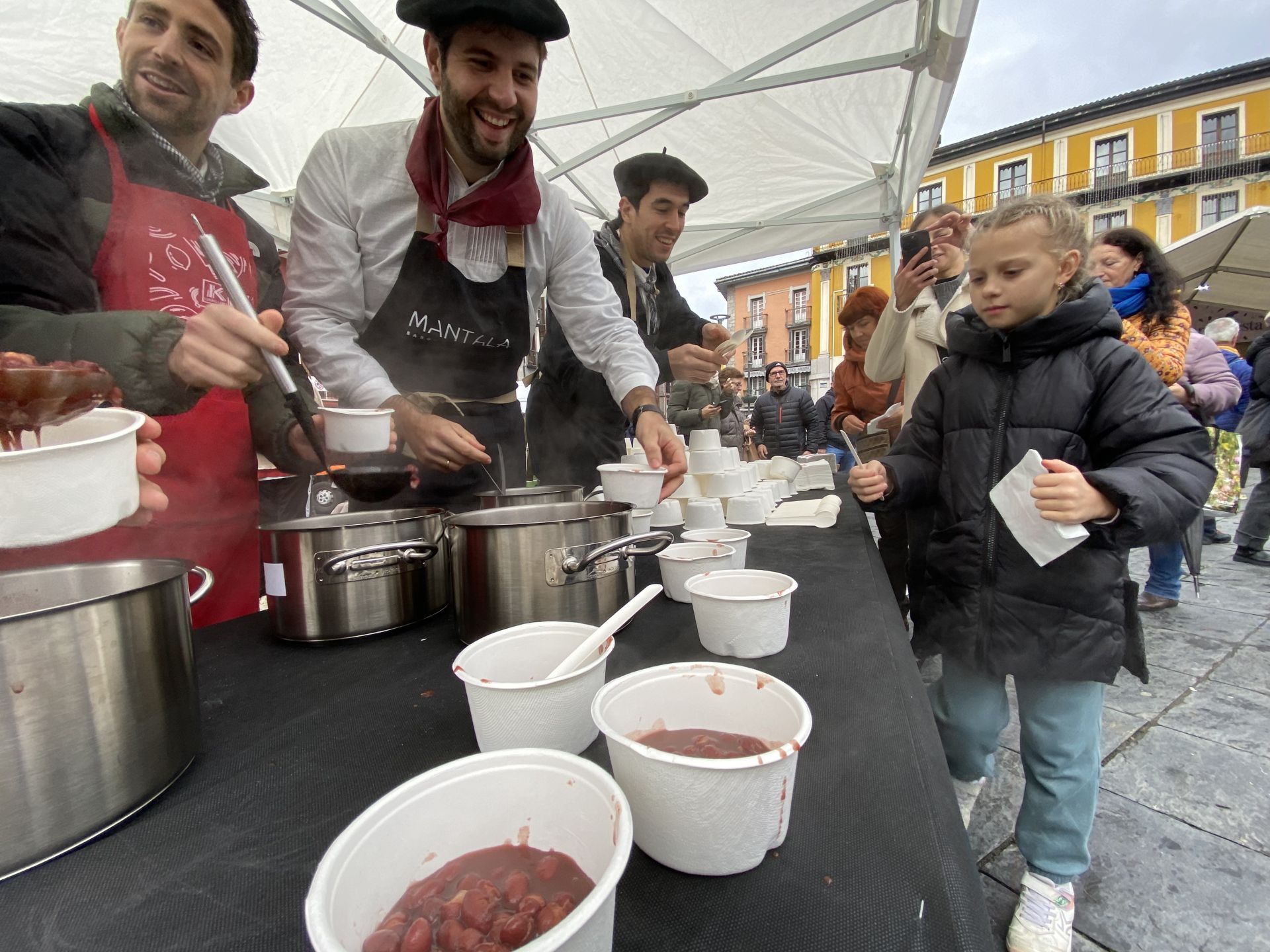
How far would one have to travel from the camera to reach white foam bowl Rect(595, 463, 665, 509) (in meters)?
1.60

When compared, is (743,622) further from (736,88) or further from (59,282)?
(736,88)

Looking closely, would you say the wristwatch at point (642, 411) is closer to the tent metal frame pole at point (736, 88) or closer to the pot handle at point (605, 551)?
the pot handle at point (605, 551)

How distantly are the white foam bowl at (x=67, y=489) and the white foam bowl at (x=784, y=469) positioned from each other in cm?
315

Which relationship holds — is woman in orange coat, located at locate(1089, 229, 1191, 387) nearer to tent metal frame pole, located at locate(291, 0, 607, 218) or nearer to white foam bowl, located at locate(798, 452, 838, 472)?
white foam bowl, located at locate(798, 452, 838, 472)

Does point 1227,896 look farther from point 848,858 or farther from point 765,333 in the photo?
point 765,333

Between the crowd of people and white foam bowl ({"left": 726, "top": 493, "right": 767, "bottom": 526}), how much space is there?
65 cm

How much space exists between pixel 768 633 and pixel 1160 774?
2015mm

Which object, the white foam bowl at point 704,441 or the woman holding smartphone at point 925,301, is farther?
the white foam bowl at point 704,441

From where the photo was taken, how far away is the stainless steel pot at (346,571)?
42.5 inches

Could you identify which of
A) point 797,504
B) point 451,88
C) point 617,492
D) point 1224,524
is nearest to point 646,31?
point 451,88

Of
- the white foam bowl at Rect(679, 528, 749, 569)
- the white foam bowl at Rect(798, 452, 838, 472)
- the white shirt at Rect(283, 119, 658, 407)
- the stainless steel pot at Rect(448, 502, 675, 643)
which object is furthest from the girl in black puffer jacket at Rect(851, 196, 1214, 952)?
the white foam bowl at Rect(798, 452, 838, 472)

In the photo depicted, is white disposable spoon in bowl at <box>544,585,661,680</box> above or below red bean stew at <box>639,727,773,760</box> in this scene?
above

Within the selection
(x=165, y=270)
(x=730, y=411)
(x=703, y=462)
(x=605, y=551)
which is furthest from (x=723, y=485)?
(x=730, y=411)

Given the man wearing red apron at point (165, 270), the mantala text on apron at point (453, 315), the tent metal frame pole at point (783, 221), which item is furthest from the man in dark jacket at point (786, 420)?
the man wearing red apron at point (165, 270)
